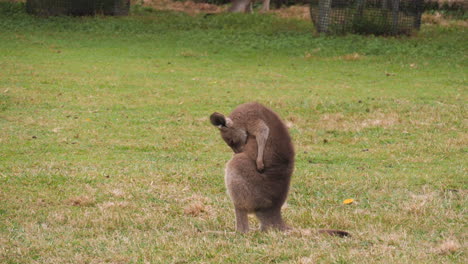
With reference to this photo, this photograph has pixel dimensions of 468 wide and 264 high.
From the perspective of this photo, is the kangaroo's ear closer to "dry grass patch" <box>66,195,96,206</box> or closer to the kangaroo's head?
the kangaroo's head

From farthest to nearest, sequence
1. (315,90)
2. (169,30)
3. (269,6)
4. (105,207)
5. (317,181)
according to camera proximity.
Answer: (269,6), (169,30), (315,90), (317,181), (105,207)

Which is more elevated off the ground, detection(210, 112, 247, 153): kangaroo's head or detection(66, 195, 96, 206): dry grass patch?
detection(210, 112, 247, 153): kangaroo's head

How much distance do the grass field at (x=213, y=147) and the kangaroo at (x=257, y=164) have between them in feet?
0.68

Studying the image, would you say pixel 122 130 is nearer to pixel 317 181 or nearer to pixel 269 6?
pixel 317 181

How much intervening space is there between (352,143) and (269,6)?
2538cm

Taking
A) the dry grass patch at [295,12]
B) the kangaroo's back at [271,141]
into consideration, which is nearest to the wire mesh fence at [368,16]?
the dry grass patch at [295,12]

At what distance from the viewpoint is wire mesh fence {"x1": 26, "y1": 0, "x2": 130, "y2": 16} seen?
27109 mm

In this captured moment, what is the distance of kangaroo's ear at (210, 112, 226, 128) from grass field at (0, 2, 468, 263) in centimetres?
94

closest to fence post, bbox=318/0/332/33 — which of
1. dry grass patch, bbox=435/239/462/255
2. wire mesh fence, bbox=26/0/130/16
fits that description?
wire mesh fence, bbox=26/0/130/16

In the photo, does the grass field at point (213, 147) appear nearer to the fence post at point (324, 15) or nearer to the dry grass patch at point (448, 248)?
the dry grass patch at point (448, 248)

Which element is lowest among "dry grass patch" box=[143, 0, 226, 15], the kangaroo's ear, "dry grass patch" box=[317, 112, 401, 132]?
"dry grass patch" box=[317, 112, 401, 132]

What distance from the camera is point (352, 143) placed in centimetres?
1034

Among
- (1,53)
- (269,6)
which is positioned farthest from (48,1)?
(269,6)

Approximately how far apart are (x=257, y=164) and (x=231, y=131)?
382 mm
